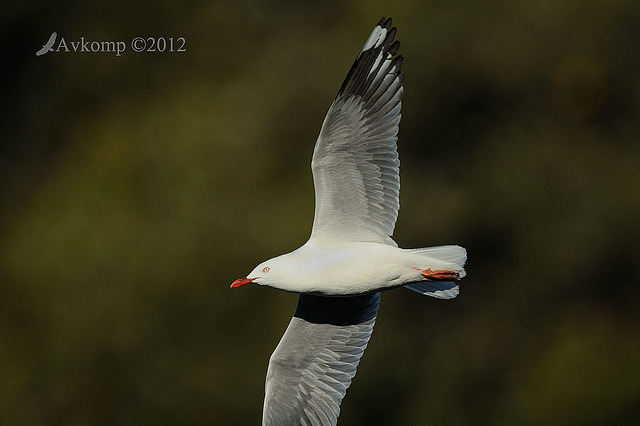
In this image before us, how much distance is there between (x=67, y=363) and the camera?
14.7m

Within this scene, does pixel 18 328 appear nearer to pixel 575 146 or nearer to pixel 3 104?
pixel 3 104

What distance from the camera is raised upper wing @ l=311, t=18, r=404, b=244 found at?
6258 mm

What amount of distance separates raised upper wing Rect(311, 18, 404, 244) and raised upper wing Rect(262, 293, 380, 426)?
2.17 ft

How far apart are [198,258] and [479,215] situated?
463cm

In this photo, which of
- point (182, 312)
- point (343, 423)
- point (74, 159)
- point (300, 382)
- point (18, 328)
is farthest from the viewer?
point (74, 159)

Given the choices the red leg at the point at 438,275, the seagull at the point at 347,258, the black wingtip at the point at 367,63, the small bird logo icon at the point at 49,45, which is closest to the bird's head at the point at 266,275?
the seagull at the point at 347,258

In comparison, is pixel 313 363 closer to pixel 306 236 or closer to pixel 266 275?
pixel 266 275

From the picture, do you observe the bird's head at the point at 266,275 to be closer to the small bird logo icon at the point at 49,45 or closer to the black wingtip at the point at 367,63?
the black wingtip at the point at 367,63

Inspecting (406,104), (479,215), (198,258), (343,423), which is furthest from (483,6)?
(343,423)

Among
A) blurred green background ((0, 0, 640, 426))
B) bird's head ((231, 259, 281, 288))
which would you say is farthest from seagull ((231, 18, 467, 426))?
blurred green background ((0, 0, 640, 426))

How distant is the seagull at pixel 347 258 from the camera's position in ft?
20.1

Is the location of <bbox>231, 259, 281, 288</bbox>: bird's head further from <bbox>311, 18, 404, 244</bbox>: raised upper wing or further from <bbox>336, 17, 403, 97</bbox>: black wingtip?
<bbox>336, 17, 403, 97</bbox>: black wingtip

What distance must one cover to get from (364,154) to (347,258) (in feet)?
2.43

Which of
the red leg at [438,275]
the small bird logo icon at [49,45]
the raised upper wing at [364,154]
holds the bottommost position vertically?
the red leg at [438,275]
